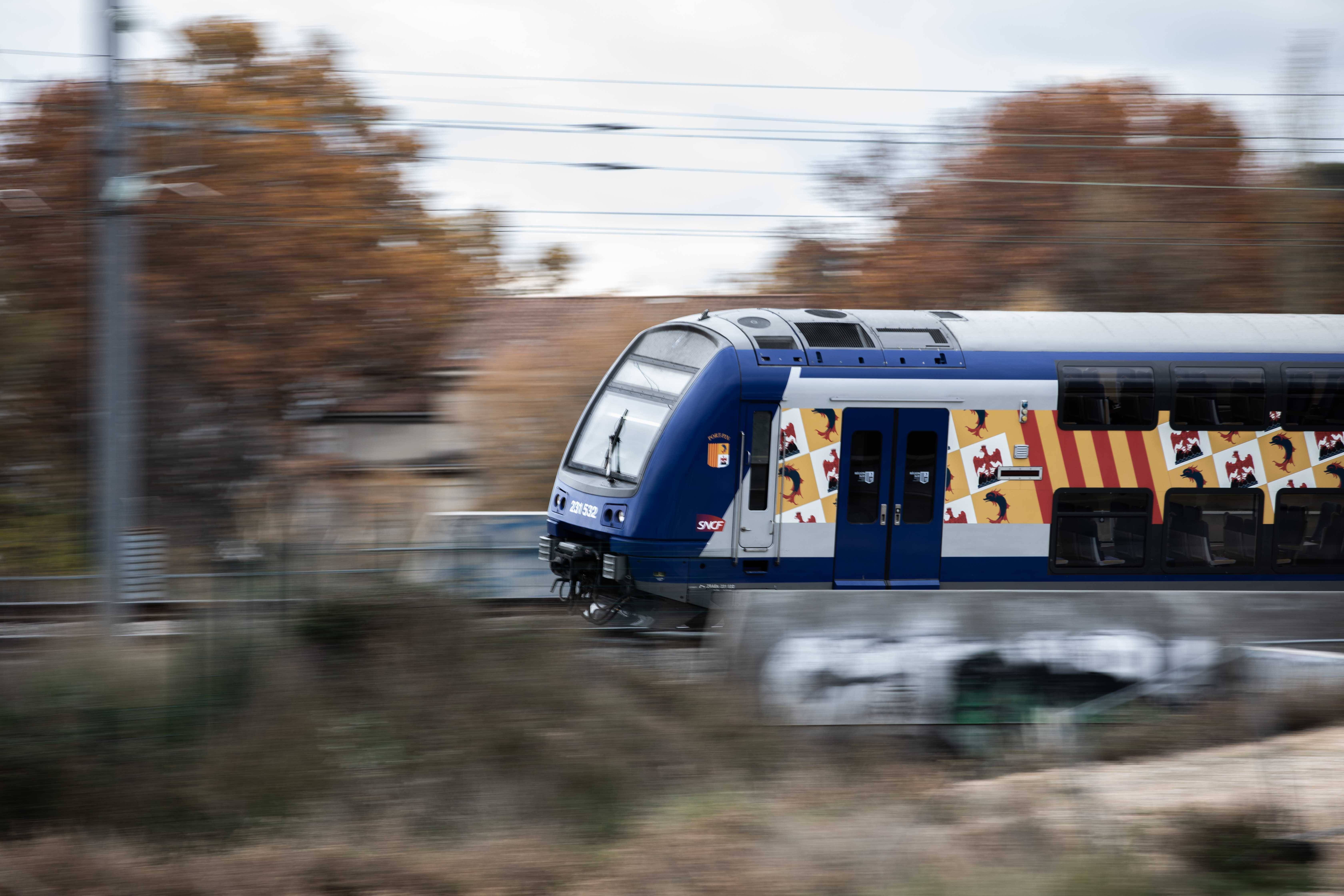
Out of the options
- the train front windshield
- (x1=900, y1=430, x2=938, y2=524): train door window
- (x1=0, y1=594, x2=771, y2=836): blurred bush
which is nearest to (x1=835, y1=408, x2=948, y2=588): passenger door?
(x1=900, y1=430, x2=938, y2=524): train door window

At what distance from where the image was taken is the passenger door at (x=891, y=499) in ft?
36.2

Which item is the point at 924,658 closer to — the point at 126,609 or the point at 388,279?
the point at 126,609

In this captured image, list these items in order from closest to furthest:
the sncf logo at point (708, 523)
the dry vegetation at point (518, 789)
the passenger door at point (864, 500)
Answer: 1. the dry vegetation at point (518, 789)
2. the sncf logo at point (708, 523)
3. the passenger door at point (864, 500)

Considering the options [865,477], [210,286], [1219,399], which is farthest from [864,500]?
[210,286]

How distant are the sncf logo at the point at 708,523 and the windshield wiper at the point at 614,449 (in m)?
1.05

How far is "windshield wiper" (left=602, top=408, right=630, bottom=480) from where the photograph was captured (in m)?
11.5

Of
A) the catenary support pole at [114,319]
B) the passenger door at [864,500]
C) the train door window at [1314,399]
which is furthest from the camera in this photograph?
the train door window at [1314,399]

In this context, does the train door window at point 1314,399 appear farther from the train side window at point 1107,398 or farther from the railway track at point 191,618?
the railway track at point 191,618

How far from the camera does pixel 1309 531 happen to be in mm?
11891

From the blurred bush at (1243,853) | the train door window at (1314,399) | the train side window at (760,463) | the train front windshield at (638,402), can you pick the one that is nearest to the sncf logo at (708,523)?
the train side window at (760,463)

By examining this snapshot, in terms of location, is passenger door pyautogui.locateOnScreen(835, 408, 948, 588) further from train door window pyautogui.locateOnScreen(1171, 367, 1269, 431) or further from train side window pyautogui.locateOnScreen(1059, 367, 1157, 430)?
train door window pyautogui.locateOnScreen(1171, 367, 1269, 431)

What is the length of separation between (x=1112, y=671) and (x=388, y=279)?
13292 millimetres

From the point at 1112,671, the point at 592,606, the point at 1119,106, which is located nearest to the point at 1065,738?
the point at 1112,671

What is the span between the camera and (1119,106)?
27062mm
